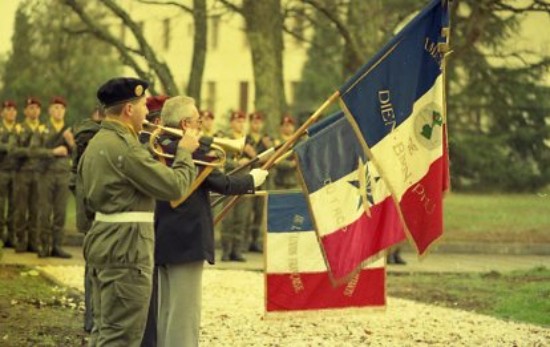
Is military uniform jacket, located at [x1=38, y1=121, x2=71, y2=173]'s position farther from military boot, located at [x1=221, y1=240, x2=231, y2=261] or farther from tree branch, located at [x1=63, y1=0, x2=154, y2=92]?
tree branch, located at [x1=63, y1=0, x2=154, y2=92]

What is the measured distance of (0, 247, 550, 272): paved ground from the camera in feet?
61.8

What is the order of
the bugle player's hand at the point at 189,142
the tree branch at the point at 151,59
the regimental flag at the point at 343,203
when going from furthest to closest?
the tree branch at the point at 151,59
the regimental flag at the point at 343,203
the bugle player's hand at the point at 189,142

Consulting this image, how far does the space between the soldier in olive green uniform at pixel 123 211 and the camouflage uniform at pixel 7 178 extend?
1251 cm

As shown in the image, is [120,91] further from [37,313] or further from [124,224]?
[37,313]

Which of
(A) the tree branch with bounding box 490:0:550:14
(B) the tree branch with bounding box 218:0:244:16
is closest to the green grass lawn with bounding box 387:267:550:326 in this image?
(A) the tree branch with bounding box 490:0:550:14

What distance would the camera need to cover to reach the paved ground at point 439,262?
18.8 m

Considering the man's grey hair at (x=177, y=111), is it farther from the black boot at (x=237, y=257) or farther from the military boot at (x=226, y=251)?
the military boot at (x=226, y=251)

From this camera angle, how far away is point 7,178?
20.9m

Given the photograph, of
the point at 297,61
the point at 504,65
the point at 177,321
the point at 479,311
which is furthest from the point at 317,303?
the point at 297,61

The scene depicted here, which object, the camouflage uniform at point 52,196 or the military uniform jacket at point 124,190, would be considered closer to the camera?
the military uniform jacket at point 124,190

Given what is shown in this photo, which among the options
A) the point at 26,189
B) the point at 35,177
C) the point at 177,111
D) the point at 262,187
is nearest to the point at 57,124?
the point at 35,177

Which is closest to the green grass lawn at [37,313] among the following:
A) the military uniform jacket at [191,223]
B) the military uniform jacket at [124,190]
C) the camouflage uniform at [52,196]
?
the military uniform jacket at [191,223]

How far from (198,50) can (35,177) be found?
6.04m

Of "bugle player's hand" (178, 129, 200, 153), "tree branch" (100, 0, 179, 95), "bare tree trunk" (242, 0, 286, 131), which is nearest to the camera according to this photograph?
"bugle player's hand" (178, 129, 200, 153)
